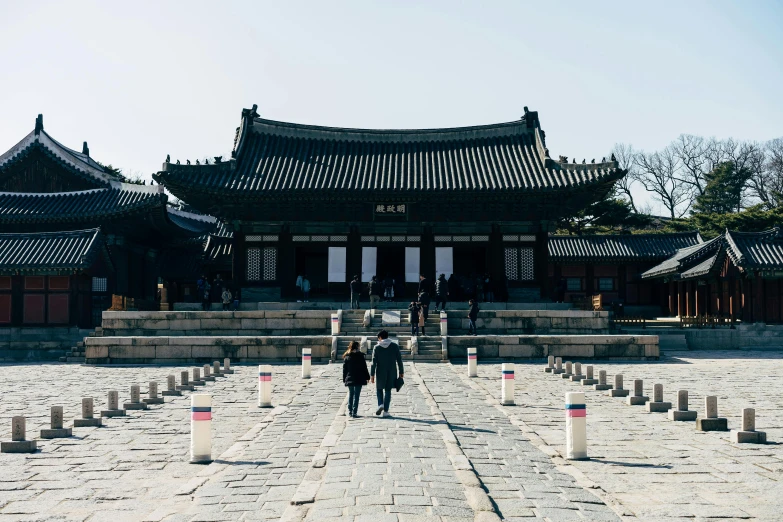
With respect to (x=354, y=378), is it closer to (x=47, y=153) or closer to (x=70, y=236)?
(x=70, y=236)

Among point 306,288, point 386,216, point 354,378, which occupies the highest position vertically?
point 386,216

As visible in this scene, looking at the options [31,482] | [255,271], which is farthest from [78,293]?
[31,482]

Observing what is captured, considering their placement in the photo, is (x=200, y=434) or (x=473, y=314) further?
(x=473, y=314)

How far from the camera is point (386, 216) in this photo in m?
35.8

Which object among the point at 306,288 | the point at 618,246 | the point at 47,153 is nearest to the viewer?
the point at 306,288

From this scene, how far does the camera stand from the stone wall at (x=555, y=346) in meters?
25.5

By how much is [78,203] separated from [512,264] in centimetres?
2167

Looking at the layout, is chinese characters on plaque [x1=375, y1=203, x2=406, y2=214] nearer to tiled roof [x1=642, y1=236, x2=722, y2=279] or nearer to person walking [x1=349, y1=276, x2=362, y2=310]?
person walking [x1=349, y1=276, x2=362, y2=310]

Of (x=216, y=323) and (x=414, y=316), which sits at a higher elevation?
(x=414, y=316)

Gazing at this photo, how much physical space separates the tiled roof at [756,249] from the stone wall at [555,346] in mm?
10849

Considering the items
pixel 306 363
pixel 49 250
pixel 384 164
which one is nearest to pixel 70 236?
pixel 49 250

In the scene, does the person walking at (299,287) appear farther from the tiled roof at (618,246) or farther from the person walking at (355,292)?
the tiled roof at (618,246)

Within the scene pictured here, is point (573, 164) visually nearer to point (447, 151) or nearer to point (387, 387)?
point (447, 151)

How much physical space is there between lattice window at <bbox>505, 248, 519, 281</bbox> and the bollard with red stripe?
25.5 m
